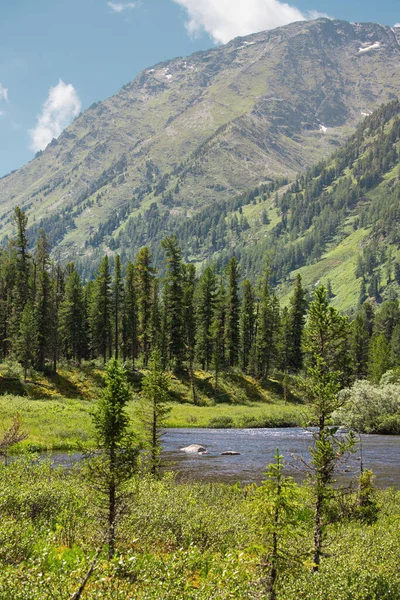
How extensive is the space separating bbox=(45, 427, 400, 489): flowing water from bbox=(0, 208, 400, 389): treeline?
20576 mm

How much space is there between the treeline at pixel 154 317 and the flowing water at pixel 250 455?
810 inches

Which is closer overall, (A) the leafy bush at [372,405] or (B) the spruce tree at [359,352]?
(A) the leafy bush at [372,405]

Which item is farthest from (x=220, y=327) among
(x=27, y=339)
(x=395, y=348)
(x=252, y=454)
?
(x=252, y=454)

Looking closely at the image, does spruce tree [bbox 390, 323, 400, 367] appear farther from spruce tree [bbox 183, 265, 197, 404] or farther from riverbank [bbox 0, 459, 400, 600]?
riverbank [bbox 0, 459, 400, 600]

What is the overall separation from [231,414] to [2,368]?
3168cm

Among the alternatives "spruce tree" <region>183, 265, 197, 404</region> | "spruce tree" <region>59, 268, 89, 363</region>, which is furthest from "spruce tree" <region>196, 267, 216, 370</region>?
"spruce tree" <region>59, 268, 89, 363</region>

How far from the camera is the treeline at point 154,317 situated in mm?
78125

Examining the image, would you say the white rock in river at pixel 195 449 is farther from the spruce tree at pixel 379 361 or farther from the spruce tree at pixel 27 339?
the spruce tree at pixel 379 361

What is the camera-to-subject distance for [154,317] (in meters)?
88.1

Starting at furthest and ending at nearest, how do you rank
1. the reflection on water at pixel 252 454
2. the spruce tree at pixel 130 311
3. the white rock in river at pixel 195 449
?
the spruce tree at pixel 130 311, the white rock in river at pixel 195 449, the reflection on water at pixel 252 454

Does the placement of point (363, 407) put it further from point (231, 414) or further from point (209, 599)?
point (209, 599)

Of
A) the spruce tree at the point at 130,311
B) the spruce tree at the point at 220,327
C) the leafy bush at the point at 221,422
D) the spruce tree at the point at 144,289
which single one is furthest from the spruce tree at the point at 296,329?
the leafy bush at the point at 221,422

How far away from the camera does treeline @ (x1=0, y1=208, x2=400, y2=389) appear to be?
78.1 metres

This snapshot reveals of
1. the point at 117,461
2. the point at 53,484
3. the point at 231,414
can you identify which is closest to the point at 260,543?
the point at 117,461
